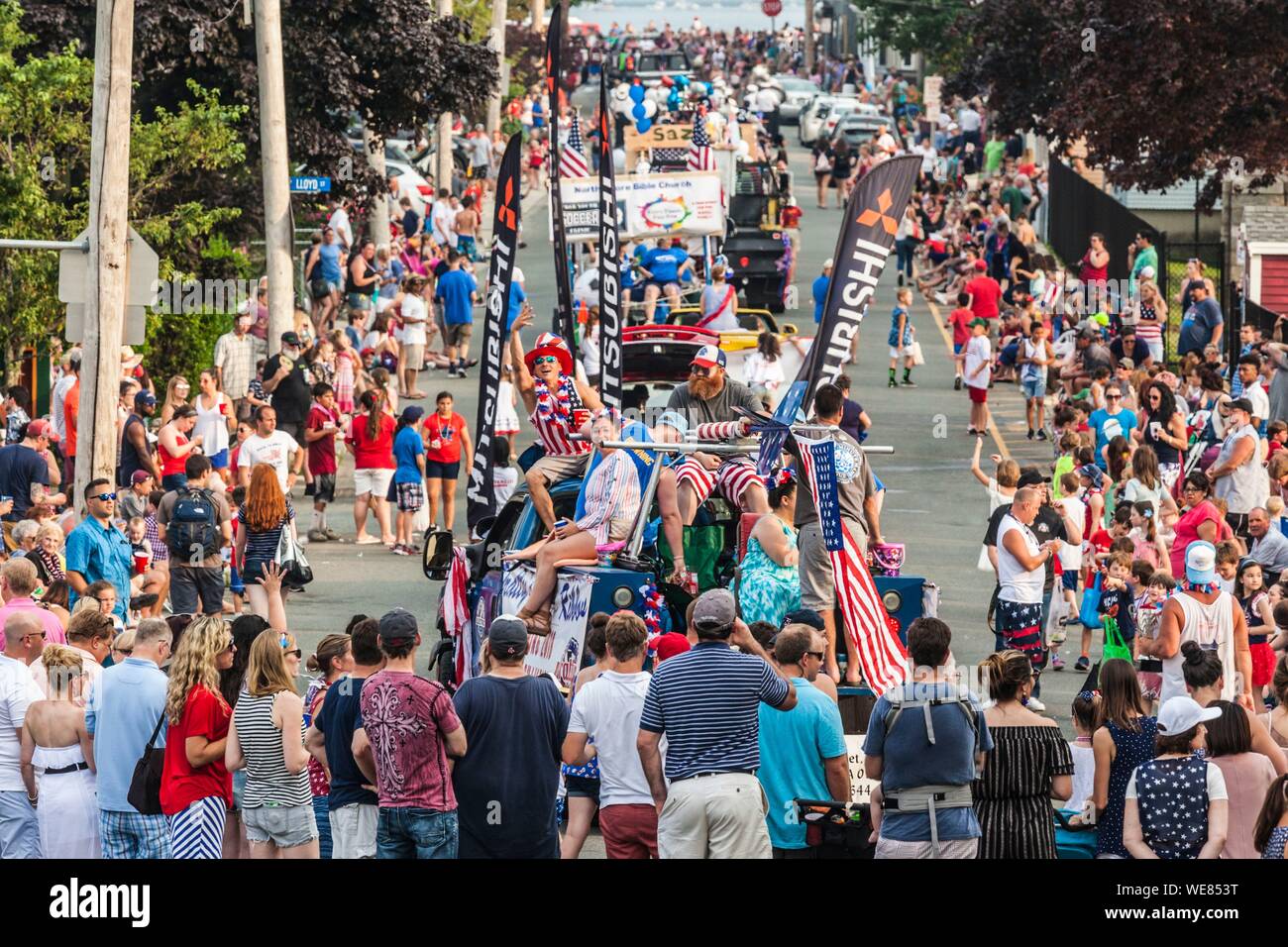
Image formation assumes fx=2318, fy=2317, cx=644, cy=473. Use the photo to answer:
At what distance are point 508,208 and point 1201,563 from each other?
5812mm

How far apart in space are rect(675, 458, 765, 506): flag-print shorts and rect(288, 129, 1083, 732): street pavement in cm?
334

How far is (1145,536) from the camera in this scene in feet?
52.6

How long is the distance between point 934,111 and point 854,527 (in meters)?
45.6

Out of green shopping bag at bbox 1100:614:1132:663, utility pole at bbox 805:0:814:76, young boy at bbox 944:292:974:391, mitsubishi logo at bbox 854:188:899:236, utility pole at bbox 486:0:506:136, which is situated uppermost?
utility pole at bbox 805:0:814:76

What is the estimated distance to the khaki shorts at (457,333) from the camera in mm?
32094

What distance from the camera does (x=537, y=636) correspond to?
13852 millimetres

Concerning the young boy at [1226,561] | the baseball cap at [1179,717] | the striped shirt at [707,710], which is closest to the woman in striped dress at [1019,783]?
the baseball cap at [1179,717]

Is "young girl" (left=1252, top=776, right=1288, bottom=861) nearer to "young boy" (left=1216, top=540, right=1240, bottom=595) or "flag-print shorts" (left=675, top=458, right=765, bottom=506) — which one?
"flag-print shorts" (left=675, top=458, right=765, bottom=506)

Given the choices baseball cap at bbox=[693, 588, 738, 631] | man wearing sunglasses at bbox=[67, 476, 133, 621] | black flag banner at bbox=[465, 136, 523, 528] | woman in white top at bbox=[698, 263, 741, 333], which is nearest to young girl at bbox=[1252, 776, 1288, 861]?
baseball cap at bbox=[693, 588, 738, 631]

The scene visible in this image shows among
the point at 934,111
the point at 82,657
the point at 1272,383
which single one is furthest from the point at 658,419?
the point at 934,111

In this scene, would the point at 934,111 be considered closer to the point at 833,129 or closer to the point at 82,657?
the point at 833,129

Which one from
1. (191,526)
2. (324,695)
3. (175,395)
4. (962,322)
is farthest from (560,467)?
A: (962,322)

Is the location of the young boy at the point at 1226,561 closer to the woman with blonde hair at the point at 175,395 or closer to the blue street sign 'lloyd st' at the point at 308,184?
the woman with blonde hair at the point at 175,395

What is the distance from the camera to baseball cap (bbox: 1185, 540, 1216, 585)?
45.0 feet
